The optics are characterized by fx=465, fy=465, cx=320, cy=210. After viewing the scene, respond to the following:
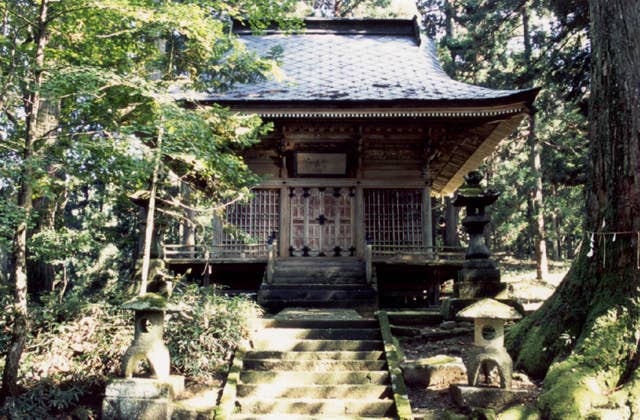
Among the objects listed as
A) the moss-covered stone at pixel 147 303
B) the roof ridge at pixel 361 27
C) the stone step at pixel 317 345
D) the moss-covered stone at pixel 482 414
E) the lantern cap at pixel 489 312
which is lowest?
the moss-covered stone at pixel 482 414

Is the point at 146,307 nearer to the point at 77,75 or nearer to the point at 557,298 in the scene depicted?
the point at 77,75

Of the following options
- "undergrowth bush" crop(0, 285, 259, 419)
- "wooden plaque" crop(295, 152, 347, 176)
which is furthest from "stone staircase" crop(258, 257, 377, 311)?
"undergrowth bush" crop(0, 285, 259, 419)

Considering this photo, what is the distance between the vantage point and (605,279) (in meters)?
5.32

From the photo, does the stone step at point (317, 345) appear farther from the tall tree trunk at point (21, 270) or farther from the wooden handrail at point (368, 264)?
the wooden handrail at point (368, 264)

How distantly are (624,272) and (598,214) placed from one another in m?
0.77

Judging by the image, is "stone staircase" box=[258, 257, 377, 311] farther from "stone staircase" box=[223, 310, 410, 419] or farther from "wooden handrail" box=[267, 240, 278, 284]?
"stone staircase" box=[223, 310, 410, 419]

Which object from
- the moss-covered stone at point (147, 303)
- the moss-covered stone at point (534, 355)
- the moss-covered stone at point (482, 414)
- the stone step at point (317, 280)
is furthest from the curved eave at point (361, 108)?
the moss-covered stone at point (482, 414)

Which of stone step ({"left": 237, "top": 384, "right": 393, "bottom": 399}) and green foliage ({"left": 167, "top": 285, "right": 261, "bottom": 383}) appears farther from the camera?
green foliage ({"left": 167, "top": 285, "right": 261, "bottom": 383})

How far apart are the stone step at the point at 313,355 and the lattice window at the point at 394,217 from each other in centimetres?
610

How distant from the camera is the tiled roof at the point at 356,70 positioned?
10617 millimetres

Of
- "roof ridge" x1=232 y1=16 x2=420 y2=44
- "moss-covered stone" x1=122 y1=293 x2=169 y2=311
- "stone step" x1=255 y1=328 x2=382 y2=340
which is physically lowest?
"stone step" x1=255 y1=328 x2=382 y2=340

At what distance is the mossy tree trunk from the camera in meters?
4.54

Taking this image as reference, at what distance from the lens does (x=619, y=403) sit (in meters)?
4.38

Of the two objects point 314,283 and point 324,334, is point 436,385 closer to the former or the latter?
point 324,334
